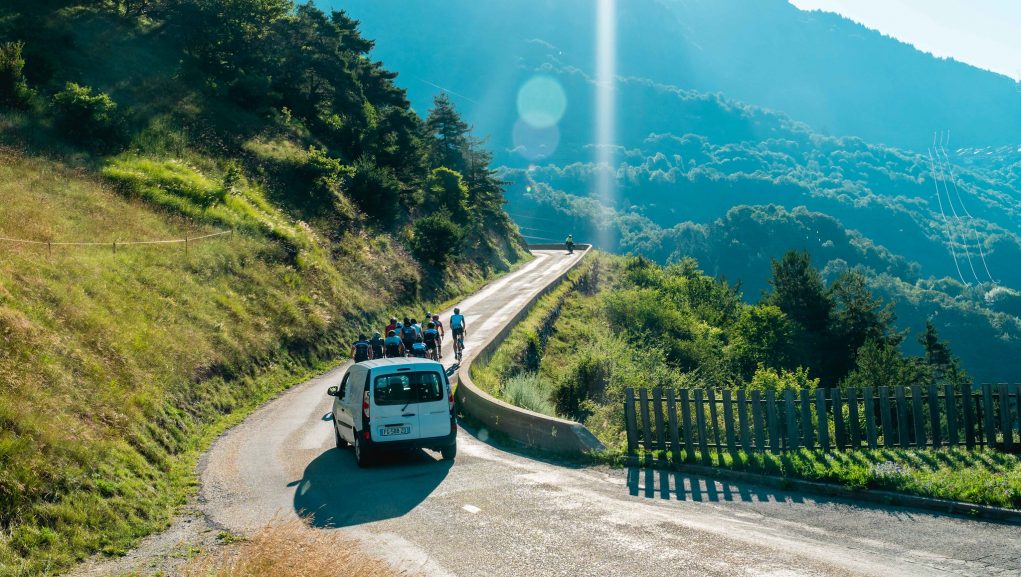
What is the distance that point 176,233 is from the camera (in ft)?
84.5

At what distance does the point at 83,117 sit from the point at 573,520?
28790 mm

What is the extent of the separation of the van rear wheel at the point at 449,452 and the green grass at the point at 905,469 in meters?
2.99

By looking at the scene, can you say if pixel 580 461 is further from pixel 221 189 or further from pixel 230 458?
pixel 221 189

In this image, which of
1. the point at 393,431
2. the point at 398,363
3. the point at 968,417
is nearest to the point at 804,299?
the point at 968,417

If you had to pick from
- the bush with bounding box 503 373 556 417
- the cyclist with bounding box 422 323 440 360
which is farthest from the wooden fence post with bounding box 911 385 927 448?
the cyclist with bounding box 422 323 440 360

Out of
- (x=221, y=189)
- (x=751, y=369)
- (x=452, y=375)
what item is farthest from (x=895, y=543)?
(x=751, y=369)

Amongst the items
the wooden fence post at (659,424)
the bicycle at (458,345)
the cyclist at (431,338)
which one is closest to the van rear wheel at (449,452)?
the wooden fence post at (659,424)

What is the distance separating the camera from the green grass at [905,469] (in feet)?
32.9

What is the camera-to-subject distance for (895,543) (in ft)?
28.7

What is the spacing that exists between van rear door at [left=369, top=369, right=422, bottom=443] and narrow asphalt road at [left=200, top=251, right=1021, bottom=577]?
2.38 feet

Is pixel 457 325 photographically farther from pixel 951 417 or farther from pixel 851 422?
pixel 951 417

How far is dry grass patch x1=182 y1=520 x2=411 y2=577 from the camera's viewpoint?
6.45 meters

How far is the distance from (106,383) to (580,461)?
31.4 feet

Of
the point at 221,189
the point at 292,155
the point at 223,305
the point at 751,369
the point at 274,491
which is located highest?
the point at 292,155
